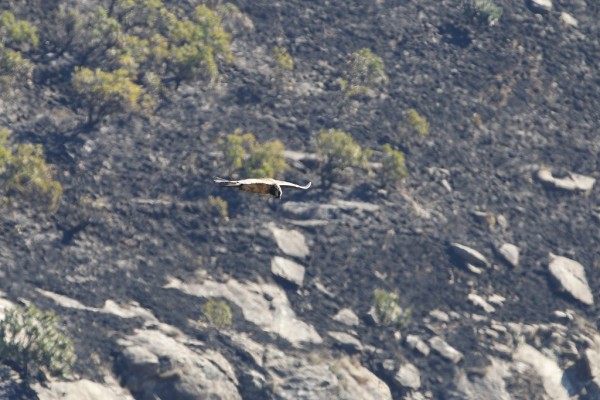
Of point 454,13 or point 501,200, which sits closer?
point 501,200

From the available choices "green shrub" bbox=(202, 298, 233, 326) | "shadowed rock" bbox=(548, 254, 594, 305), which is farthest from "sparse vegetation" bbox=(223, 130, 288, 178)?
"shadowed rock" bbox=(548, 254, 594, 305)

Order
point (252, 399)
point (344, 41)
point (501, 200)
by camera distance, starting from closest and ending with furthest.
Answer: point (252, 399) < point (501, 200) < point (344, 41)

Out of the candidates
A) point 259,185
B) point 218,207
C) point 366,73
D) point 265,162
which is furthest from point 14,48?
point 259,185

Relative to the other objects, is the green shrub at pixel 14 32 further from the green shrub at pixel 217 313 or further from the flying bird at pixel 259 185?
the flying bird at pixel 259 185

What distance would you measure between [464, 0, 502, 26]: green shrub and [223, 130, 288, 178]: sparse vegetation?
59.4 feet

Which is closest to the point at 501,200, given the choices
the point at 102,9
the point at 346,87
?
the point at 346,87

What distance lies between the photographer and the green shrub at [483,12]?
7212 cm

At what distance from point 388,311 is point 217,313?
7496 millimetres

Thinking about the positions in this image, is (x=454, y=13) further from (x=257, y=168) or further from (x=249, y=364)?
(x=249, y=364)

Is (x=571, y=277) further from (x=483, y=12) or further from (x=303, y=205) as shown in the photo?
(x=483, y=12)

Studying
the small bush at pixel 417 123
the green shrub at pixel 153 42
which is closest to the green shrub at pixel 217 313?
the green shrub at pixel 153 42

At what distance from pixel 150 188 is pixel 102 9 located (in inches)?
434

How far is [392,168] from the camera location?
60938 mm

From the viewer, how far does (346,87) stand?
65.6 m
